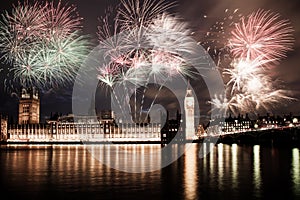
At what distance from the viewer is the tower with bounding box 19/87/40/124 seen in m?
184

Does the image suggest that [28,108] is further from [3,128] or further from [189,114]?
[189,114]

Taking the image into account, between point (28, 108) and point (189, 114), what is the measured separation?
73174 mm

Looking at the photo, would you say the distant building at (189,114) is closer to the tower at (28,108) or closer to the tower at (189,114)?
the tower at (189,114)

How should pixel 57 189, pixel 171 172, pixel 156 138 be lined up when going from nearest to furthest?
pixel 57 189
pixel 171 172
pixel 156 138

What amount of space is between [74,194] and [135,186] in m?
3.82

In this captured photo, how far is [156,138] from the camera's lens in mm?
160500

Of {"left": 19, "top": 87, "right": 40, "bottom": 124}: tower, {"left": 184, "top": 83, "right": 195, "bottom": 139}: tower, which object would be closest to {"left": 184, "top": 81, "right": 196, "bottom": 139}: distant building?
{"left": 184, "top": 83, "right": 195, "bottom": 139}: tower

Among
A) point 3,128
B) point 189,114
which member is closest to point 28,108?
point 3,128

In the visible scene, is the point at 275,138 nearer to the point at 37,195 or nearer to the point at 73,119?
the point at 73,119

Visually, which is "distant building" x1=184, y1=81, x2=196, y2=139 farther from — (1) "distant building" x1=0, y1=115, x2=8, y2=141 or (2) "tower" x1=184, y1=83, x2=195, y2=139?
(1) "distant building" x1=0, y1=115, x2=8, y2=141

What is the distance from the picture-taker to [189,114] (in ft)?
561

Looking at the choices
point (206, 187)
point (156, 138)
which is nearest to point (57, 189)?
point (206, 187)

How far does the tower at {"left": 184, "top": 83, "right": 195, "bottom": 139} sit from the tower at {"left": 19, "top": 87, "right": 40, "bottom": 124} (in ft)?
228

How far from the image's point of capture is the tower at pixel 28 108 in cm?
18357
